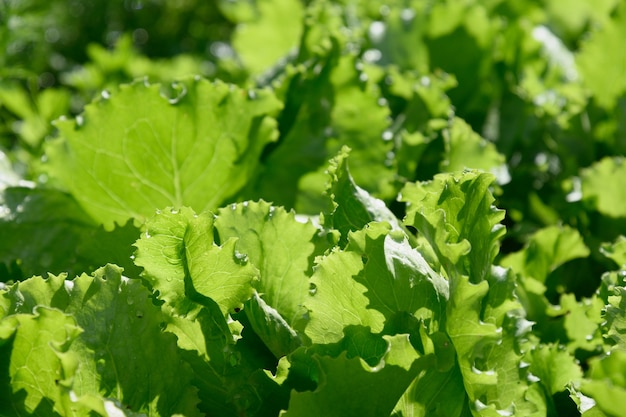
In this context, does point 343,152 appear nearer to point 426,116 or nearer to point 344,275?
point 344,275

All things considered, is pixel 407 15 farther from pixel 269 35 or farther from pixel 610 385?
pixel 610 385

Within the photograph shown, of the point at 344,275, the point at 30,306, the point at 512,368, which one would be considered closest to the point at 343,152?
the point at 344,275

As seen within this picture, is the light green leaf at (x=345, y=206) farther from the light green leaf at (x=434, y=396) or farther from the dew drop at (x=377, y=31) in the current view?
the dew drop at (x=377, y=31)

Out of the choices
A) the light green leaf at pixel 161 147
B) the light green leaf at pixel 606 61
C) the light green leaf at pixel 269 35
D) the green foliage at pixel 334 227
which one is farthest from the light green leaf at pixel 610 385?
the light green leaf at pixel 269 35

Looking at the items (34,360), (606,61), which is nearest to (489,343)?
(34,360)

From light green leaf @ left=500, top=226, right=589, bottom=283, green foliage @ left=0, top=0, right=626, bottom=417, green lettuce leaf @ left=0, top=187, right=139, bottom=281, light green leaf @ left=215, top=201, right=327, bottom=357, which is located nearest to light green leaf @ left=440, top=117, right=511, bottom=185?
green foliage @ left=0, top=0, right=626, bottom=417

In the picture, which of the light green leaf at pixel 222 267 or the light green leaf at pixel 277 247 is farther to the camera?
the light green leaf at pixel 277 247
